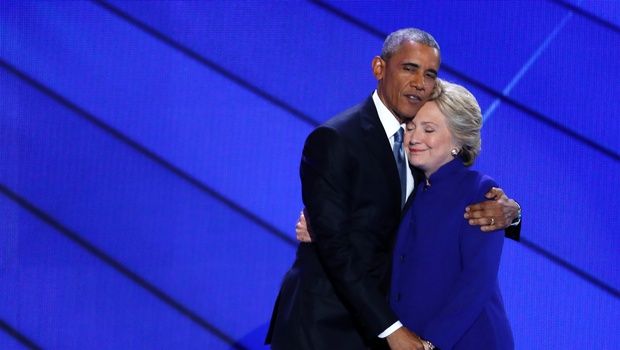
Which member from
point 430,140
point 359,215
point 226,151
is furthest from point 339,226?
point 226,151

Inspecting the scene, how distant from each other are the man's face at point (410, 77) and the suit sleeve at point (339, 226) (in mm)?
216

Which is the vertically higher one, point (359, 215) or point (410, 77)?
point (410, 77)

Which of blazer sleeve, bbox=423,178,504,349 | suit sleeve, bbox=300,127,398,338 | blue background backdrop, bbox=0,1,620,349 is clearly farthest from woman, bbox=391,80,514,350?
blue background backdrop, bbox=0,1,620,349

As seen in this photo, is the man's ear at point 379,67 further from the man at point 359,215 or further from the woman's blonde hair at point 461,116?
the woman's blonde hair at point 461,116

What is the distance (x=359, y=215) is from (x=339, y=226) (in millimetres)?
71

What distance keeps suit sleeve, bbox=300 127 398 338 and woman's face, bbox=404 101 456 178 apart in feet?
0.68

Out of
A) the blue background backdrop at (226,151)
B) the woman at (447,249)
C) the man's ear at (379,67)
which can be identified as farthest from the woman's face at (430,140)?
the blue background backdrop at (226,151)

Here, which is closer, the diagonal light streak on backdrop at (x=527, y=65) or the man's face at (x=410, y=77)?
the man's face at (x=410, y=77)

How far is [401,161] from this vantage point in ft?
7.57

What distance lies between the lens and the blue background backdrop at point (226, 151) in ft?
11.3

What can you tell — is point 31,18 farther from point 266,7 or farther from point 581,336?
point 581,336

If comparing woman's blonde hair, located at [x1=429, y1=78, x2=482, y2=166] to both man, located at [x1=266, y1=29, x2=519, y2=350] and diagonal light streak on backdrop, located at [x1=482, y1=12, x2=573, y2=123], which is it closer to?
man, located at [x1=266, y1=29, x2=519, y2=350]

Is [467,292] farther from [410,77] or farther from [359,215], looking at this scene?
[410,77]

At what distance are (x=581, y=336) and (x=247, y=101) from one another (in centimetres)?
157
